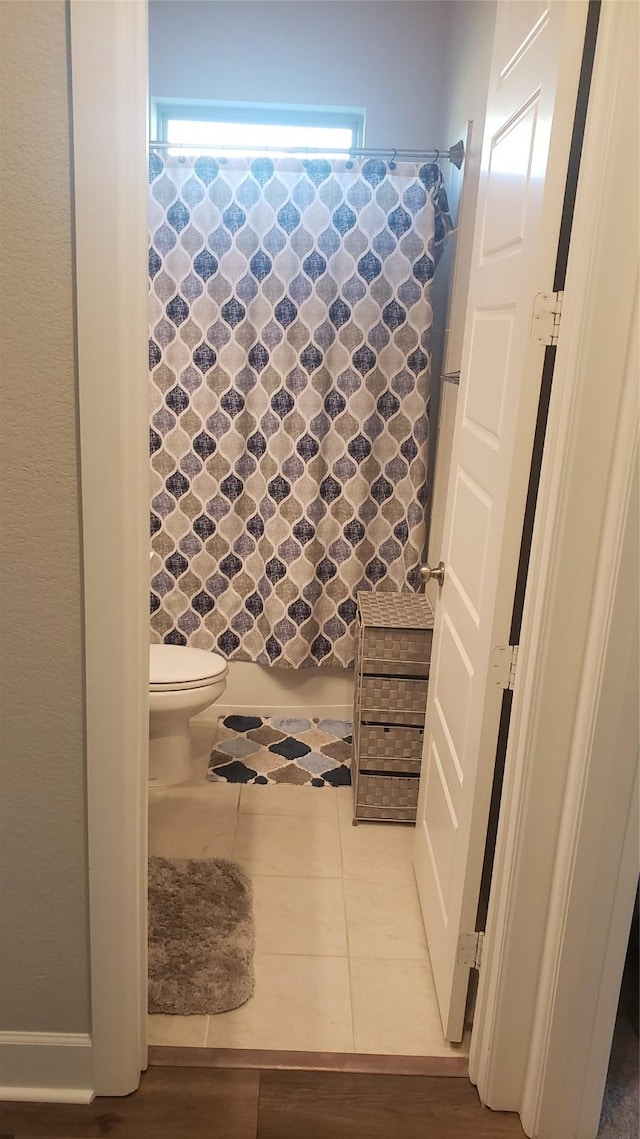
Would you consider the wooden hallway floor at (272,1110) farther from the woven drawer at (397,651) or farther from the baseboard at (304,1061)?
the woven drawer at (397,651)

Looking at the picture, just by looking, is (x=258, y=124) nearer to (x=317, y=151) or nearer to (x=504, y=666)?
(x=317, y=151)

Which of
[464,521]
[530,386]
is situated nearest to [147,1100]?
[464,521]

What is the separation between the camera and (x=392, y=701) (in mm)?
2613

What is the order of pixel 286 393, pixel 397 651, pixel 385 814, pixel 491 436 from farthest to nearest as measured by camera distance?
pixel 286 393
pixel 385 814
pixel 397 651
pixel 491 436

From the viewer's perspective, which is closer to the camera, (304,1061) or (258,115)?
(304,1061)

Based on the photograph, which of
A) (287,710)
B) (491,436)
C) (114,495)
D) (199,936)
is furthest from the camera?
(287,710)

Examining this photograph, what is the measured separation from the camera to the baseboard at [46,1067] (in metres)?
1.70

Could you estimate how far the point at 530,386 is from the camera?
4.91 feet

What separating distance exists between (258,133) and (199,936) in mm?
2691

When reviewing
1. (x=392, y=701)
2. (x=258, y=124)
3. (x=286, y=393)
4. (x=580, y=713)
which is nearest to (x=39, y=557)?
(x=580, y=713)

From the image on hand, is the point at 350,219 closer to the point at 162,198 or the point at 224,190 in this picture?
the point at 224,190

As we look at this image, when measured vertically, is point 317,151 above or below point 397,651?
above

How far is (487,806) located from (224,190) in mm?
2131

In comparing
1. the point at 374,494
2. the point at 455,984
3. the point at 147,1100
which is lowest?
the point at 147,1100
